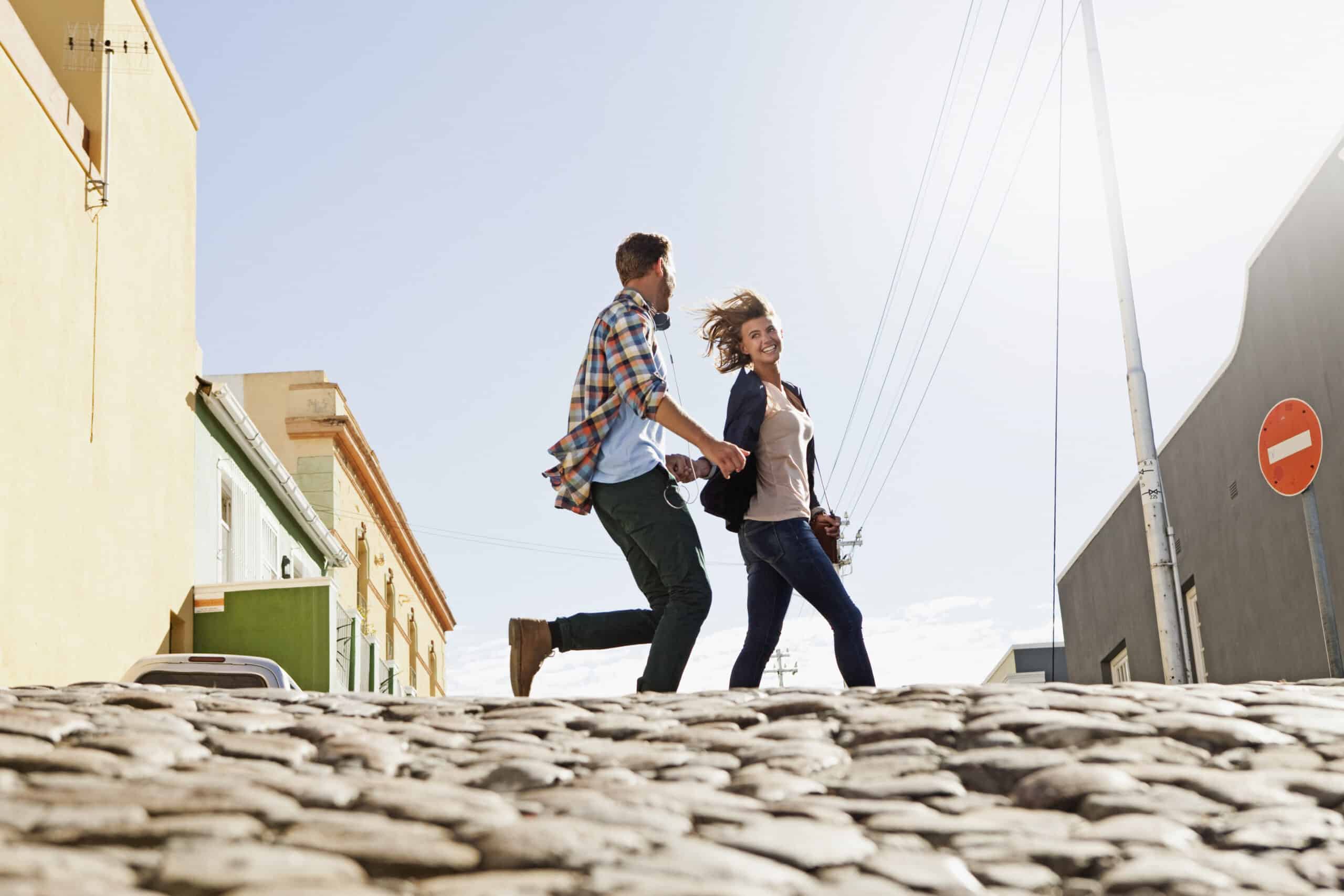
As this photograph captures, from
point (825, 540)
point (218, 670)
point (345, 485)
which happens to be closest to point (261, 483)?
point (345, 485)

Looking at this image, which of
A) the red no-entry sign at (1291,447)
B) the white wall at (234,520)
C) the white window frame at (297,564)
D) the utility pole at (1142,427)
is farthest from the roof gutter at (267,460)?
the red no-entry sign at (1291,447)

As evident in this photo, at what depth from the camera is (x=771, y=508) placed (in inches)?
244

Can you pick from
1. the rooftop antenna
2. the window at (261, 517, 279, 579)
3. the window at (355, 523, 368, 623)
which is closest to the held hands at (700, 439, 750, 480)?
the rooftop antenna

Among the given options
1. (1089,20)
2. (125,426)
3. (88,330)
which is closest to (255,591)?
(125,426)

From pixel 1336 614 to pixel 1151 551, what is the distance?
194cm

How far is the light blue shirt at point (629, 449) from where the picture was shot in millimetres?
5914

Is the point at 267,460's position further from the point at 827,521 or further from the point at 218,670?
the point at 827,521

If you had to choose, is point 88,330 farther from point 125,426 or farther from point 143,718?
point 143,718

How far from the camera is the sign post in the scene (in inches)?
375

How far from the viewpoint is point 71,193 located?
14312 mm

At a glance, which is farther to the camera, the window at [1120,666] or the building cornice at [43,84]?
the window at [1120,666]

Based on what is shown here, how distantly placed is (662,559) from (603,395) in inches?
27.8

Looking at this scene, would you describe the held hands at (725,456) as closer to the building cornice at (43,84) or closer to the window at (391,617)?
the building cornice at (43,84)

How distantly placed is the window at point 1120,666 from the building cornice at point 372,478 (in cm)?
1587
